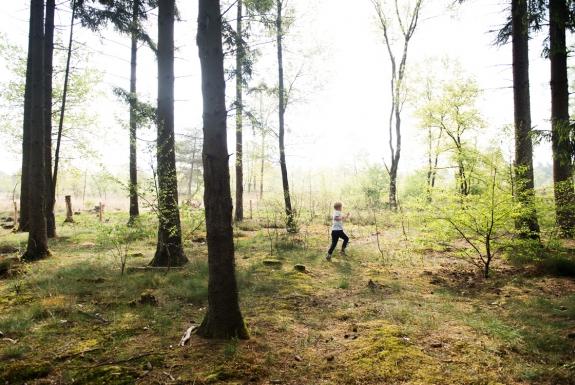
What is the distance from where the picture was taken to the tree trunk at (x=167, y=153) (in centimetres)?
818

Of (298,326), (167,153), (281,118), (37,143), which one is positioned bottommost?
(298,326)

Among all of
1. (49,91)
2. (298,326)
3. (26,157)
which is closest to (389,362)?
(298,326)

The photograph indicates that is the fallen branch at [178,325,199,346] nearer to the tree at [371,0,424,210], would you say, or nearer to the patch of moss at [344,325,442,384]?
the patch of moss at [344,325,442,384]

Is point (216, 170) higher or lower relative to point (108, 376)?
higher

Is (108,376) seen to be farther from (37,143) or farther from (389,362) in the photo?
(37,143)

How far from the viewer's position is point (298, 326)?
5180mm

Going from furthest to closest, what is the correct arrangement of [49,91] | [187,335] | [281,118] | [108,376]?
[281,118] < [49,91] < [187,335] < [108,376]

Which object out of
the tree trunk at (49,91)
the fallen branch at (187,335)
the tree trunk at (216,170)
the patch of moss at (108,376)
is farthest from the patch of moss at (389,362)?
the tree trunk at (49,91)

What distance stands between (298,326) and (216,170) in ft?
8.45

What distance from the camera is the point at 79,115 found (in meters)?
20.0

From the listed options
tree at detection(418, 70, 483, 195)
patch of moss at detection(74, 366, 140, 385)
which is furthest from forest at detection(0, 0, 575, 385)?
tree at detection(418, 70, 483, 195)

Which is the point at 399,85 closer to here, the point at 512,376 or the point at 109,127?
the point at 109,127

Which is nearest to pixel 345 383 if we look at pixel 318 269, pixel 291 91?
pixel 318 269

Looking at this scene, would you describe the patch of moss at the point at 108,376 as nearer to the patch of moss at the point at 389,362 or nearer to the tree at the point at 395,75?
the patch of moss at the point at 389,362
